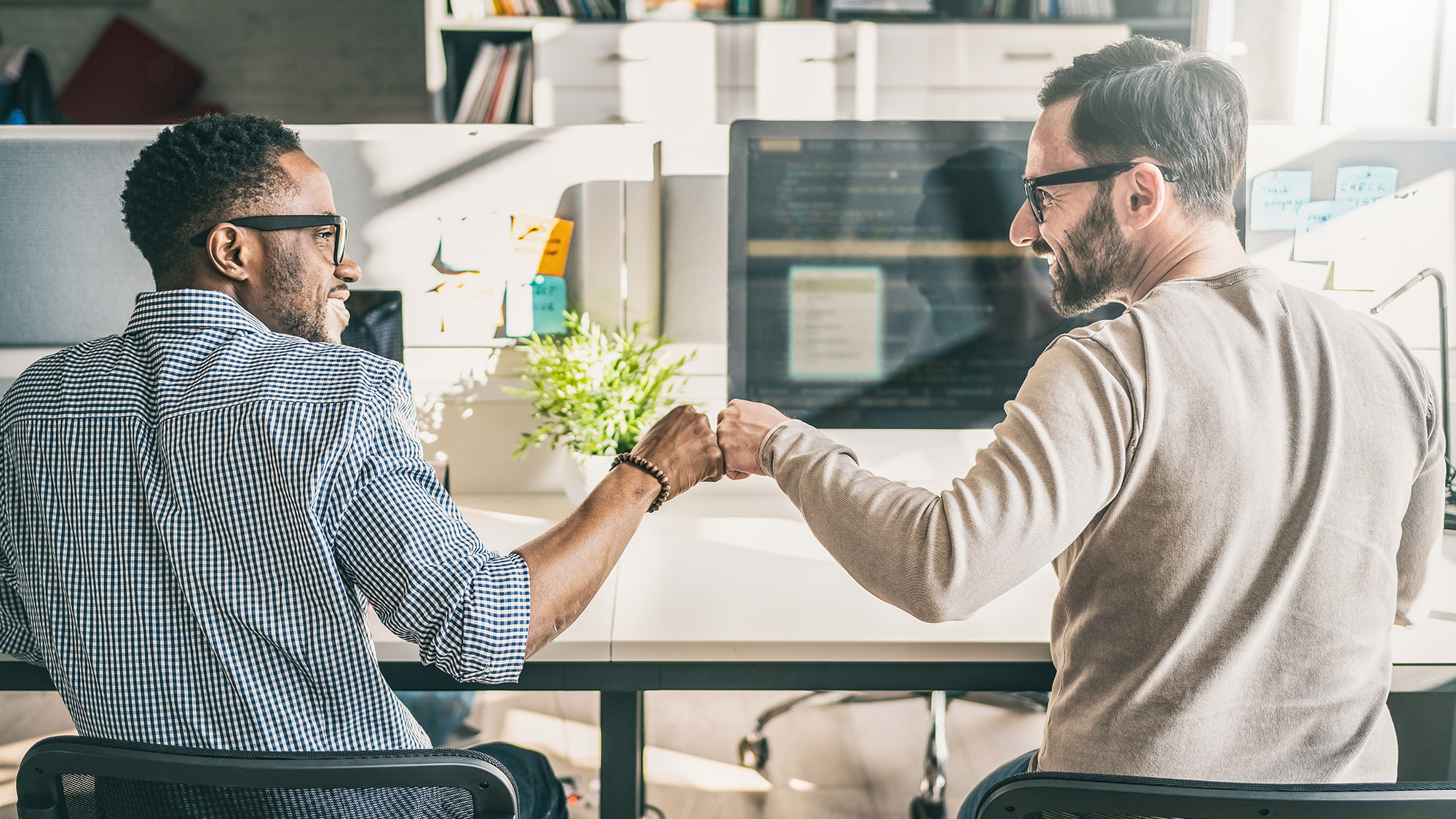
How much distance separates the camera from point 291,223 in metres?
0.96

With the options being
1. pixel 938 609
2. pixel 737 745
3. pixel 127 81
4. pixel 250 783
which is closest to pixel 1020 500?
pixel 938 609

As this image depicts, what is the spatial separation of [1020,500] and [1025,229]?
50 cm

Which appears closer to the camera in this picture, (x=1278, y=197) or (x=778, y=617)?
(x=778, y=617)

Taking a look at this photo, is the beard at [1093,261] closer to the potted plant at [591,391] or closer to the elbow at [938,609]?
the elbow at [938,609]

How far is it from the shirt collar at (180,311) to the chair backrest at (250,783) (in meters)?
0.37

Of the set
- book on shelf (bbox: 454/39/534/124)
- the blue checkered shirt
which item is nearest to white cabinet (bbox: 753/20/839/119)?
book on shelf (bbox: 454/39/534/124)

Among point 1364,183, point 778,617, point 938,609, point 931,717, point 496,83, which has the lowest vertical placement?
point 931,717

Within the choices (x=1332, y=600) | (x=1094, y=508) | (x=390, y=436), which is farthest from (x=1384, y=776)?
(x=390, y=436)

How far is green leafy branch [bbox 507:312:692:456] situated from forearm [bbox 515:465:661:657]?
509 millimetres

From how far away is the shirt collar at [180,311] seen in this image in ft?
2.75

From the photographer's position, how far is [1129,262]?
0.93 metres

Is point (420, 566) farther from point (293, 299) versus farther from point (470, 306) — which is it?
point (470, 306)

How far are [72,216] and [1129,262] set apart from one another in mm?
1621

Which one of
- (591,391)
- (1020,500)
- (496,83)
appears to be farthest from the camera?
(496,83)
